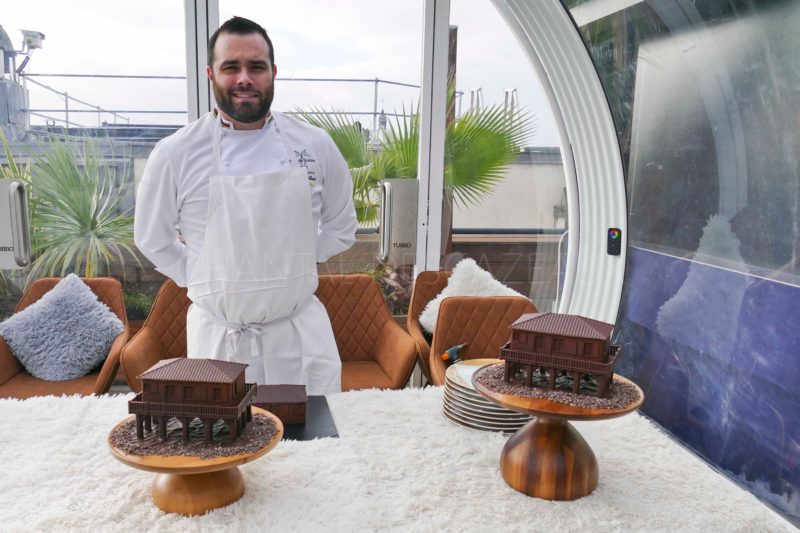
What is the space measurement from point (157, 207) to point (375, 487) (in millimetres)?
1423

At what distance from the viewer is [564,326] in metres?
1.45

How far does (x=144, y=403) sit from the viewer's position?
1.23 m

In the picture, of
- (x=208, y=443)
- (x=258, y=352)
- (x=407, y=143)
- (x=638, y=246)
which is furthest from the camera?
(x=407, y=143)

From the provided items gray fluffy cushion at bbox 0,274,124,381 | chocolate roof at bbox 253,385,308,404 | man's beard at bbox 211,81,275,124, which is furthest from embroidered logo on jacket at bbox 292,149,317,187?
gray fluffy cushion at bbox 0,274,124,381

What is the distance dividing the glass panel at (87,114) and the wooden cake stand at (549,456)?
10.3ft

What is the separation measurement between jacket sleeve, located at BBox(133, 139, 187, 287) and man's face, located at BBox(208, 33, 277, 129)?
287 mm

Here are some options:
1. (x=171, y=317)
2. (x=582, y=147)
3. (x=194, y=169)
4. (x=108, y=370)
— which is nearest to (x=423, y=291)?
(x=582, y=147)

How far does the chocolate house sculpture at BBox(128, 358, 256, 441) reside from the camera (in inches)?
Result: 48.2

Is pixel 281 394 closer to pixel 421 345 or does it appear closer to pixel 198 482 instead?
pixel 198 482

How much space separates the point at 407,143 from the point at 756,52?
2.07 m

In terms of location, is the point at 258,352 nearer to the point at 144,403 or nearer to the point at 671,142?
the point at 144,403

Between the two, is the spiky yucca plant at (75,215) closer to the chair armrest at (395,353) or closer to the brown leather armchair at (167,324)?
the brown leather armchair at (167,324)

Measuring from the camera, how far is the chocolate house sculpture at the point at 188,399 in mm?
1225

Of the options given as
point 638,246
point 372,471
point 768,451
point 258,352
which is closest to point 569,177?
point 638,246
